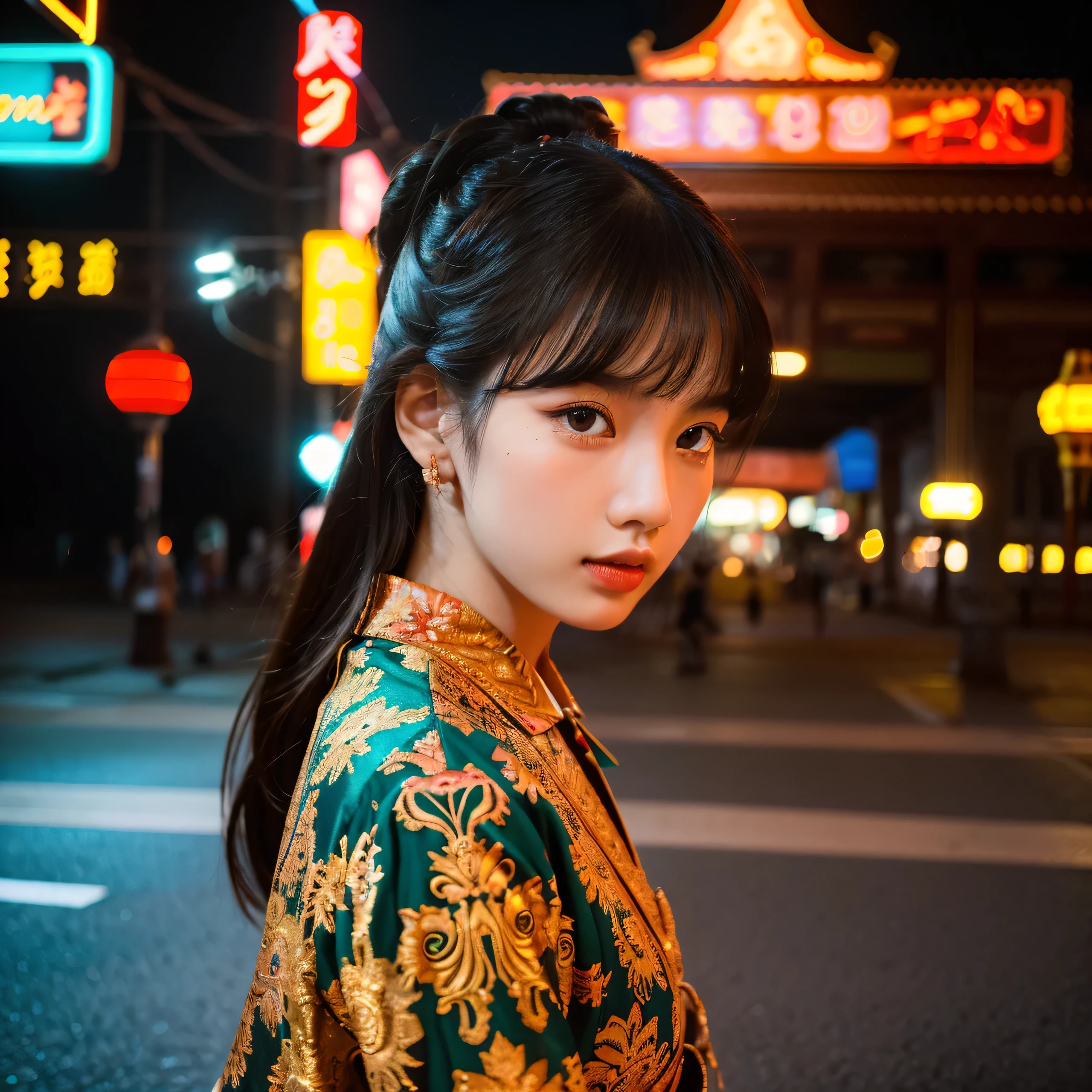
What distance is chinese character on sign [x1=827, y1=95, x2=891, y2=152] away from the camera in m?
9.12

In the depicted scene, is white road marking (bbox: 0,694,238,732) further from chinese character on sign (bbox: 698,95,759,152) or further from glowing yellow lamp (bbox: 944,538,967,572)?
glowing yellow lamp (bbox: 944,538,967,572)

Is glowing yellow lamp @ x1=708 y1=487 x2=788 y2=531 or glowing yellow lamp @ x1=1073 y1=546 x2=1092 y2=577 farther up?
glowing yellow lamp @ x1=708 y1=487 x2=788 y2=531

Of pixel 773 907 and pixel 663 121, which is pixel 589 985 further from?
pixel 663 121

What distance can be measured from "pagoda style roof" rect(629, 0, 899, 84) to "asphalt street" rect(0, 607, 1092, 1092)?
670cm

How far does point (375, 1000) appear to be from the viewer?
2.11ft

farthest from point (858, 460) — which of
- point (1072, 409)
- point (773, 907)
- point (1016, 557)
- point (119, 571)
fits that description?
point (773, 907)

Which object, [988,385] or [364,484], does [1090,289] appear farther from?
[364,484]

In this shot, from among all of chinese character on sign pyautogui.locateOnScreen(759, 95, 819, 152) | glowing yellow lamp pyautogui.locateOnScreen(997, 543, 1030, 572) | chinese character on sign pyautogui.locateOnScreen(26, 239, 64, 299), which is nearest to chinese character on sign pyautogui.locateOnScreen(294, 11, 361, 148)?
chinese character on sign pyautogui.locateOnScreen(26, 239, 64, 299)

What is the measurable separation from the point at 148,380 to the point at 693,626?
6859 millimetres

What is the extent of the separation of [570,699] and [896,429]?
21.5 metres

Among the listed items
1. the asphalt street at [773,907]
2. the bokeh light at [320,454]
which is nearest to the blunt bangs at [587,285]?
the asphalt street at [773,907]

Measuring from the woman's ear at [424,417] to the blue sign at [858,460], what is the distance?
20535 mm

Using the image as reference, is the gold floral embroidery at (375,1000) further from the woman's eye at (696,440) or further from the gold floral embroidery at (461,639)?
the woman's eye at (696,440)

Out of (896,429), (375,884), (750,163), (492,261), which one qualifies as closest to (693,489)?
(492,261)
